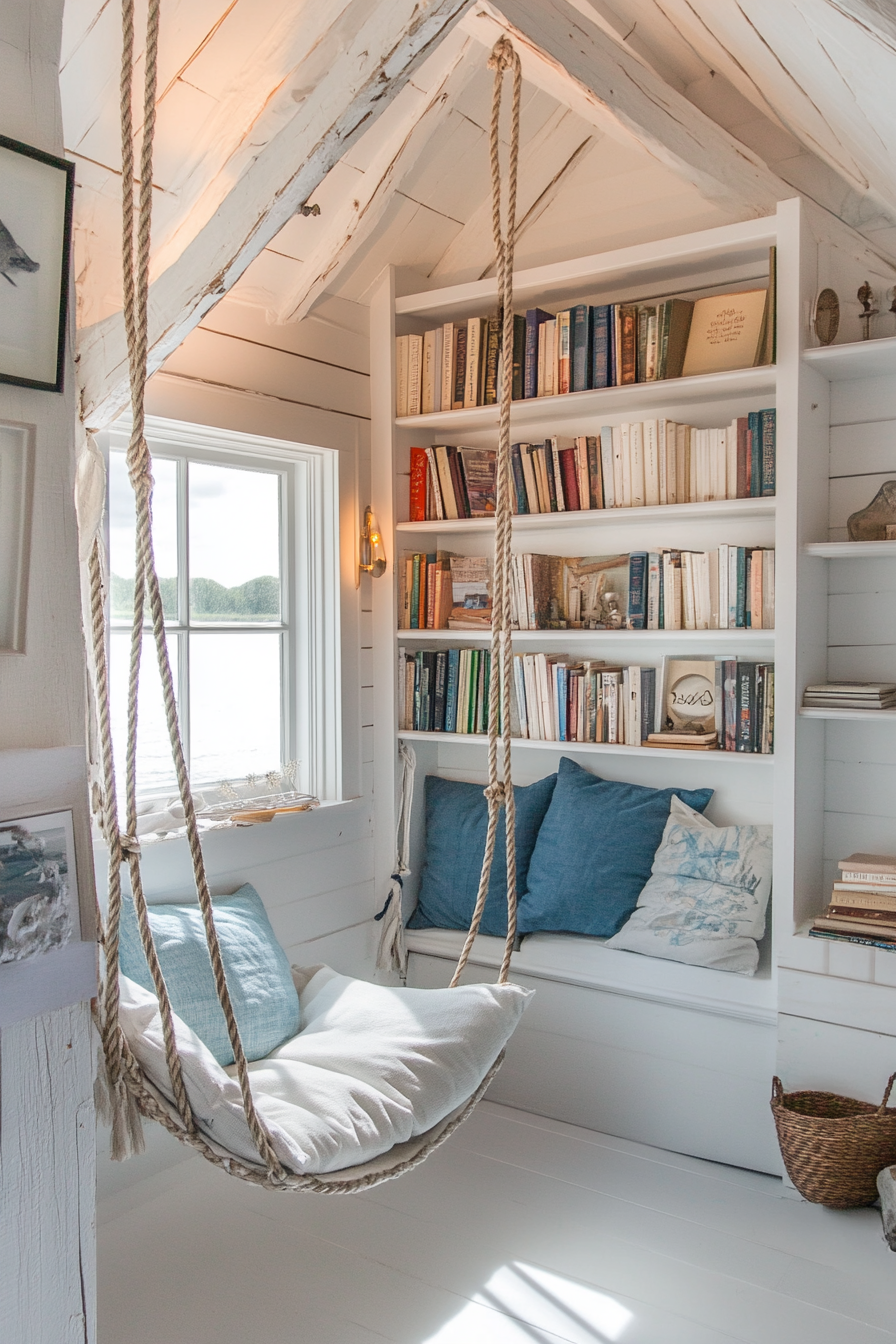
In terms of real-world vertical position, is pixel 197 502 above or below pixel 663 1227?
above

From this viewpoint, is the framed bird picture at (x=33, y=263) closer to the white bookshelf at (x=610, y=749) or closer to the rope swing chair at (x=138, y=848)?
the rope swing chair at (x=138, y=848)

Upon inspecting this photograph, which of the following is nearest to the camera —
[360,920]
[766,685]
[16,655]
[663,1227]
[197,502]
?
[16,655]

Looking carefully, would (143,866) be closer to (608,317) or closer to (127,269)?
(127,269)

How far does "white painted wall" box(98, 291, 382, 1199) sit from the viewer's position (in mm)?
2625

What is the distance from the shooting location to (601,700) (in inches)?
115

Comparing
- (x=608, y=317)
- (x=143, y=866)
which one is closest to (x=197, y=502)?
(x=143, y=866)

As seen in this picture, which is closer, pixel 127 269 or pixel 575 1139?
pixel 127 269

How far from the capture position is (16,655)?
4.03 ft

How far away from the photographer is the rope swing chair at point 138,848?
1266mm

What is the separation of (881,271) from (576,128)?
39.4 inches

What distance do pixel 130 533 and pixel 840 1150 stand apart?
2.25m

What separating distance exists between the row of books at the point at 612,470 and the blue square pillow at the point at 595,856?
0.84m

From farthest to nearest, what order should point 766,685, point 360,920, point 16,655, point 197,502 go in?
point 360,920
point 197,502
point 766,685
point 16,655

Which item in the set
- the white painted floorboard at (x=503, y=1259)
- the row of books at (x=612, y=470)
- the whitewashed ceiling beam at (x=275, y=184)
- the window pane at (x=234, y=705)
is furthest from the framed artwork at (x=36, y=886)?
the row of books at (x=612, y=470)
